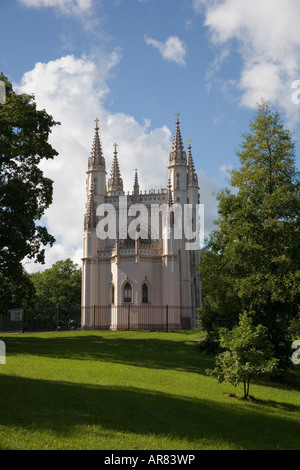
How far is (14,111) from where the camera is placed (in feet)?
77.3

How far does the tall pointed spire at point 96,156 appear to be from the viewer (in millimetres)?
52500

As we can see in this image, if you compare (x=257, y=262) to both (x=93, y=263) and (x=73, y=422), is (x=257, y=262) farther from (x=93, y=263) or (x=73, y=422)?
(x=93, y=263)

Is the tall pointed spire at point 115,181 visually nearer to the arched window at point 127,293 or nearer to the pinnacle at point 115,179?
the pinnacle at point 115,179

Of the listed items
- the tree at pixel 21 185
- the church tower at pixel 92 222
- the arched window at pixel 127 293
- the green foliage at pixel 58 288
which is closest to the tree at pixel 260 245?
the tree at pixel 21 185

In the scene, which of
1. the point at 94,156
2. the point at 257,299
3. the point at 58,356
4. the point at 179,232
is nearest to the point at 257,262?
the point at 257,299

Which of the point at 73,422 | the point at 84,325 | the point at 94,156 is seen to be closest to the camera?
the point at 73,422

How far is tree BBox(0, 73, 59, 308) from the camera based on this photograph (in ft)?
73.0

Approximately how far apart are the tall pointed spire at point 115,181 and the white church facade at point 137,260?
2.43 m

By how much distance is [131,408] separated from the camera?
12023mm

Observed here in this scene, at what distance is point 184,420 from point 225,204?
12416mm

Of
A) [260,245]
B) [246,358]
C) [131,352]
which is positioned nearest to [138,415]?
[246,358]

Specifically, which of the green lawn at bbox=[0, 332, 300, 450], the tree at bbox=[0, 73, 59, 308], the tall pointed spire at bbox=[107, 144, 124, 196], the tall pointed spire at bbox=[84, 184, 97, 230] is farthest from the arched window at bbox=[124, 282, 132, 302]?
the green lawn at bbox=[0, 332, 300, 450]

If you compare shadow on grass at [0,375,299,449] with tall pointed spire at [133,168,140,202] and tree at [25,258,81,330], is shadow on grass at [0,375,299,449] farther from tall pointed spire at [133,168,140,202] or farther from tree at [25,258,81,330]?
tree at [25,258,81,330]

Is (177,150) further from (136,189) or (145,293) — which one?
(145,293)
